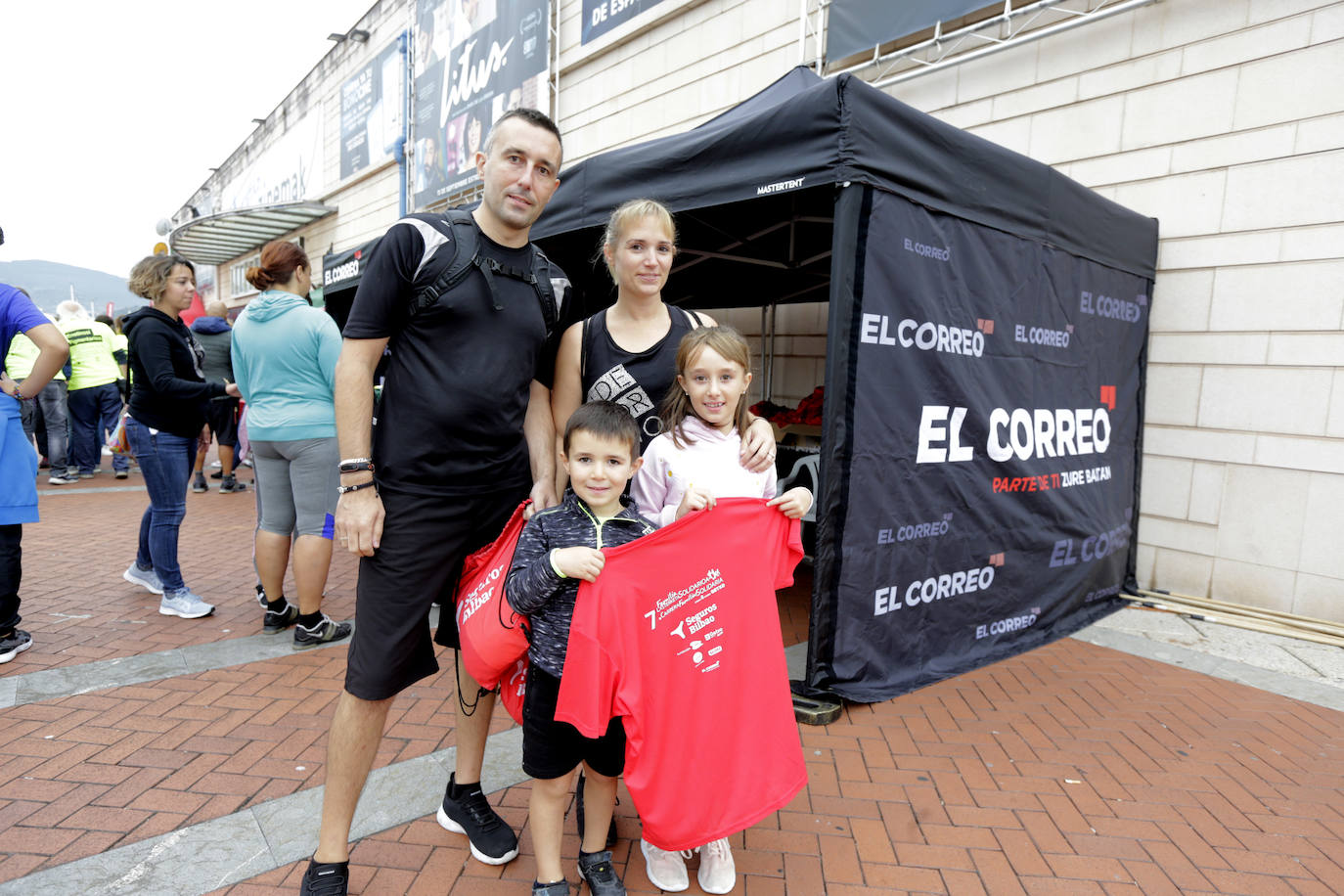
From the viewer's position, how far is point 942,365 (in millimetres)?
3490

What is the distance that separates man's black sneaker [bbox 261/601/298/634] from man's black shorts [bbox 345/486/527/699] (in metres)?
2.46

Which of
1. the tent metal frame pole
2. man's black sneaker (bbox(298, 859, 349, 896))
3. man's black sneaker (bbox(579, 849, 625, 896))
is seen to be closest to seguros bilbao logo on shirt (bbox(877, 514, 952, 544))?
man's black sneaker (bbox(579, 849, 625, 896))

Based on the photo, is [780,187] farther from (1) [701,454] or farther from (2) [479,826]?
(2) [479,826]

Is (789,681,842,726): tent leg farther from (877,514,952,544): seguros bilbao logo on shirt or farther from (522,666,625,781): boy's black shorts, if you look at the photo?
(522,666,625,781): boy's black shorts

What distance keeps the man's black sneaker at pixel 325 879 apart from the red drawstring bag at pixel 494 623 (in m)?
0.61

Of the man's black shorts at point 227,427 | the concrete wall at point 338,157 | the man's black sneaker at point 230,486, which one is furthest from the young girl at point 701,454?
the concrete wall at point 338,157

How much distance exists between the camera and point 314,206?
17.5 m

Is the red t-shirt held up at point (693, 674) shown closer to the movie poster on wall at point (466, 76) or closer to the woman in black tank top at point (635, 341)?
the woman in black tank top at point (635, 341)

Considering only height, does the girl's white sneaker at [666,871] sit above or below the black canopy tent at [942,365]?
below

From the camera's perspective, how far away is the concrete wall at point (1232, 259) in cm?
434

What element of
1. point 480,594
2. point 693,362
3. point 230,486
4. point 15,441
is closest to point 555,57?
point 230,486

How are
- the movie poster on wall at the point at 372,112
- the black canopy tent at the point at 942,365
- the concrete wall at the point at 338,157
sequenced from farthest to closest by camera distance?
the concrete wall at the point at 338,157
the movie poster on wall at the point at 372,112
the black canopy tent at the point at 942,365

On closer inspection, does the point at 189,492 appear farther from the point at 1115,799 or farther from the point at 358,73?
the point at 358,73

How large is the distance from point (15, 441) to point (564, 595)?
11.0 ft
